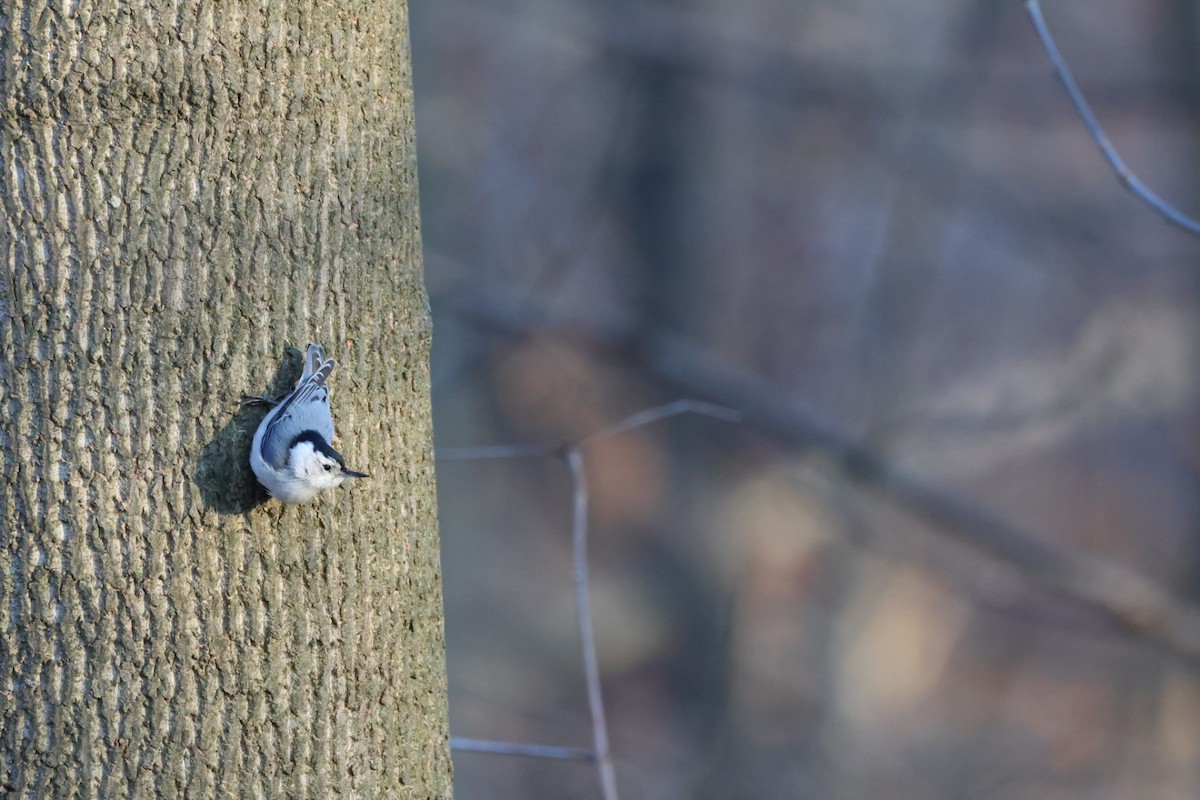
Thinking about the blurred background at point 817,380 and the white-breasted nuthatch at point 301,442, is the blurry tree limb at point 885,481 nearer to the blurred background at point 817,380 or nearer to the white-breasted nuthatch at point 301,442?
the blurred background at point 817,380

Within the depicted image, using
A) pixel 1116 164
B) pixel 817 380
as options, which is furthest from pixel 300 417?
pixel 817 380

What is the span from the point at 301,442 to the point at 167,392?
0.68ft

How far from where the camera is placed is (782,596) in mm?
9250

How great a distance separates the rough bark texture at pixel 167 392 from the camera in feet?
5.09

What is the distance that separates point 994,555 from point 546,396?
11.4 feet

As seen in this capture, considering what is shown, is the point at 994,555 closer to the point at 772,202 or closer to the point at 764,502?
the point at 764,502

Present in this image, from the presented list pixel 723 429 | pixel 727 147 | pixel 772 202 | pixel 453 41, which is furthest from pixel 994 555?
pixel 453 41

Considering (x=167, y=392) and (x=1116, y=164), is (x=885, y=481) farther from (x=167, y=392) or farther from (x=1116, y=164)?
(x=167, y=392)

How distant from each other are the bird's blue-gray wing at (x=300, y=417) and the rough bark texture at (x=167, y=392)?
1.3 inches

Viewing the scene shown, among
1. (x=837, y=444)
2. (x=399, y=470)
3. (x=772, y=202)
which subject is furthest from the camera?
(x=772, y=202)

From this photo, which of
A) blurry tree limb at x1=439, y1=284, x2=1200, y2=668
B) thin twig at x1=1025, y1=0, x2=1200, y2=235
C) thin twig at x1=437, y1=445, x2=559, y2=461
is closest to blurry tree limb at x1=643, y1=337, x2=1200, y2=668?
blurry tree limb at x1=439, y1=284, x2=1200, y2=668

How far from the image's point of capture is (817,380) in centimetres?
854

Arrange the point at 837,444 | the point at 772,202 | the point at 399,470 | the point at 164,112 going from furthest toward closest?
the point at 772,202 → the point at 837,444 → the point at 399,470 → the point at 164,112

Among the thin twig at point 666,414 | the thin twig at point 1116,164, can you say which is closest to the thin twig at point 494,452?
the thin twig at point 666,414
